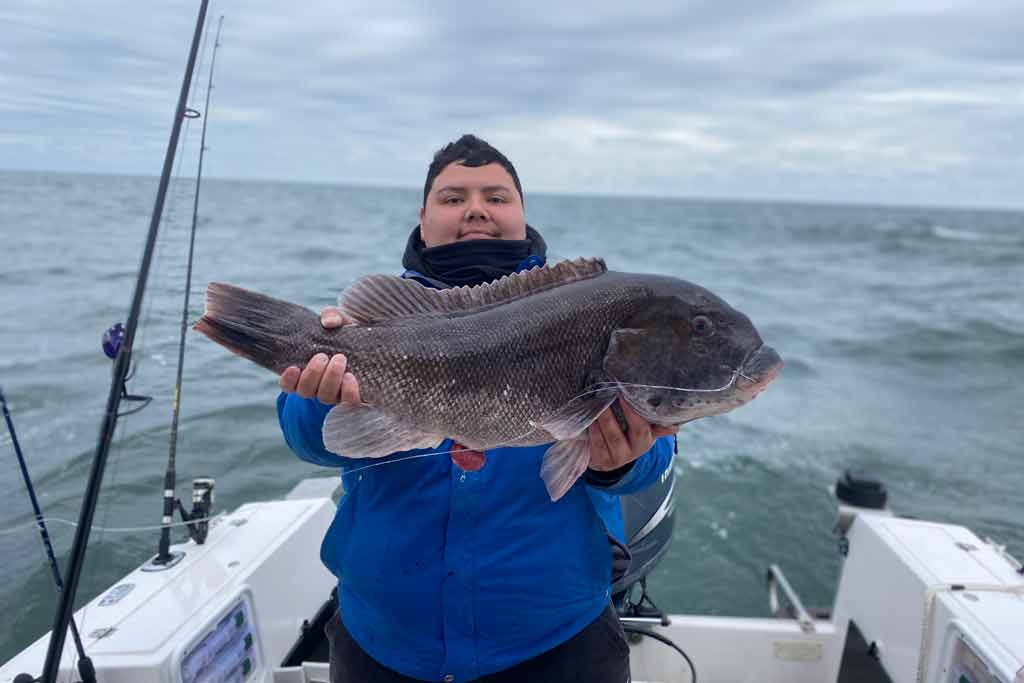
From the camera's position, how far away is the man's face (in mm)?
3121

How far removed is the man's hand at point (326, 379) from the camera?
2465 millimetres

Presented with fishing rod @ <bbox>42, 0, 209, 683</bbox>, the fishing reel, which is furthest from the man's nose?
the fishing reel

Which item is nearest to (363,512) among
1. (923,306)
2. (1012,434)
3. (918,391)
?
(1012,434)

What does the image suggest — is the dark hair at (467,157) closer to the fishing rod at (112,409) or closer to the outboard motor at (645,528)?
the fishing rod at (112,409)

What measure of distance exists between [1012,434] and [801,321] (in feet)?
31.8

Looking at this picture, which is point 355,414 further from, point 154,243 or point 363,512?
point 154,243

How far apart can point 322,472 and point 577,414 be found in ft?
17.9

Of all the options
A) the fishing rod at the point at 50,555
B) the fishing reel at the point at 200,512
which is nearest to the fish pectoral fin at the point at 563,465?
the fishing rod at the point at 50,555

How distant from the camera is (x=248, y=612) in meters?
3.89

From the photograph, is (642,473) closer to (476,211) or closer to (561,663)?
(561,663)

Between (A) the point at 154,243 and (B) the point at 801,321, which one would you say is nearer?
(A) the point at 154,243

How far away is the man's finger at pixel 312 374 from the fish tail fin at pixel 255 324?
0.06 metres

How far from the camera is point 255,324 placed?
2.48 metres

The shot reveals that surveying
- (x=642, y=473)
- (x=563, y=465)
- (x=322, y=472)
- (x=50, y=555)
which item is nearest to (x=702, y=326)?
(x=642, y=473)
